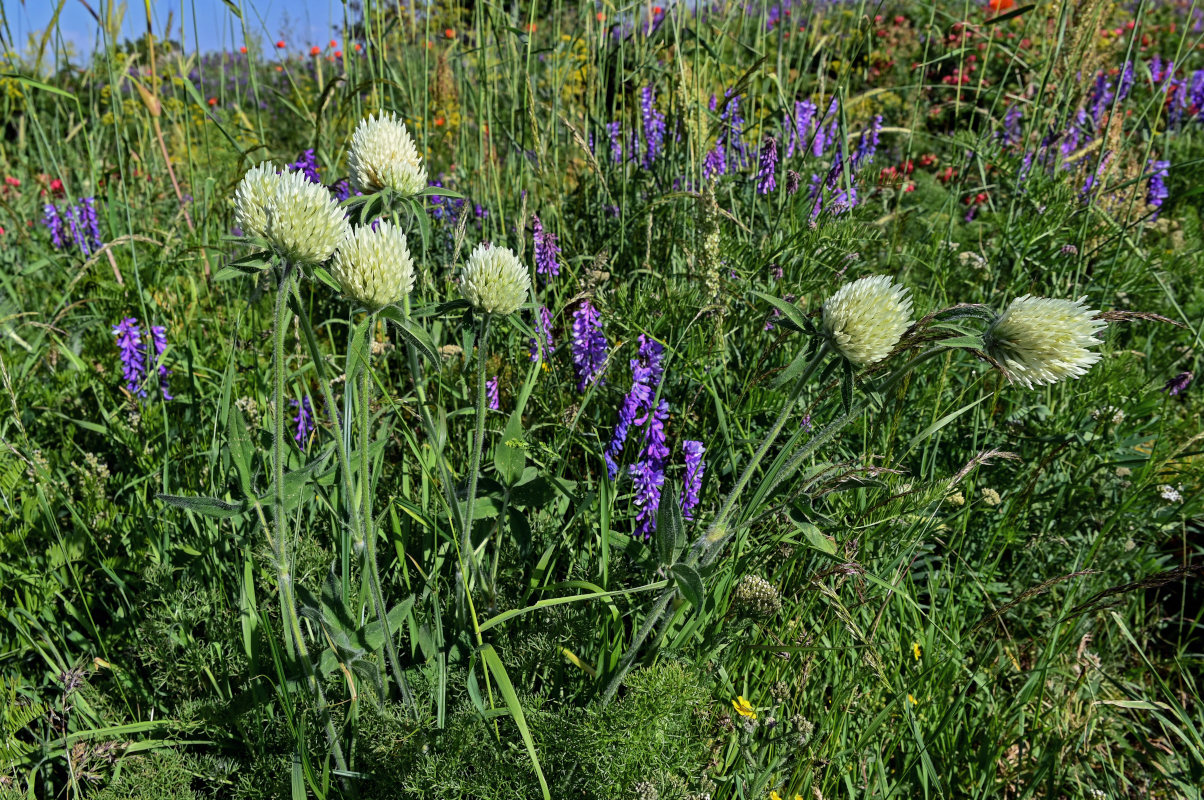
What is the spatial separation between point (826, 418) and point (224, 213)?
243 cm

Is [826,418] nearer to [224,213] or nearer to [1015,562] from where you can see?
[1015,562]

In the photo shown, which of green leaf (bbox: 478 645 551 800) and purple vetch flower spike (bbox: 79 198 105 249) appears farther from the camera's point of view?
purple vetch flower spike (bbox: 79 198 105 249)

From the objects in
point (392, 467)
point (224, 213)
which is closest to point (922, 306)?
point (392, 467)

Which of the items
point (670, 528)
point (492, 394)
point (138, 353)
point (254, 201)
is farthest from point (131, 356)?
point (670, 528)

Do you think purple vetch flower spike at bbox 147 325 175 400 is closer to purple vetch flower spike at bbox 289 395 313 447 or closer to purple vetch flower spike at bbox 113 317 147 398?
purple vetch flower spike at bbox 113 317 147 398

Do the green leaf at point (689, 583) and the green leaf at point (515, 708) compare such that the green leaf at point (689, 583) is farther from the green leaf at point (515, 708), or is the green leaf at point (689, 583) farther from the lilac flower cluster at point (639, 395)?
the lilac flower cluster at point (639, 395)

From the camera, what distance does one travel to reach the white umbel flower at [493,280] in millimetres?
1178

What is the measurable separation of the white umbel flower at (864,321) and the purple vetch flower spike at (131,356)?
1.69 m

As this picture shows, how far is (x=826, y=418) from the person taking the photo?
1.91m

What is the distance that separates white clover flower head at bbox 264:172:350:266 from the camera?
98 cm

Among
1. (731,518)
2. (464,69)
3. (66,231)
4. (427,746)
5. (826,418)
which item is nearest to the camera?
(427,746)

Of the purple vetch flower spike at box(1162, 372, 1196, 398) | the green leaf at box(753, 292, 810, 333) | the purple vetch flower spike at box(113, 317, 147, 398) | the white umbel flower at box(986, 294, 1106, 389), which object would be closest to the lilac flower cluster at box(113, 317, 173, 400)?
the purple vetch flower spike at box(113, 317, 147, 398)

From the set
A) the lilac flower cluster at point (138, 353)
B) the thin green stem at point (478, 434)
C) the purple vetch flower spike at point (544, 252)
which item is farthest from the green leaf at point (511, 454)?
the lilac flower cluster at point (138, 353)

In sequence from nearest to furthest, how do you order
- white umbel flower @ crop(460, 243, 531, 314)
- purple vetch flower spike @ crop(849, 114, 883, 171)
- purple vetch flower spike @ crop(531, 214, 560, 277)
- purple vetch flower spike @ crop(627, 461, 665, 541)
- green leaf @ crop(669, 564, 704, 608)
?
green leaf @ crop(669, 564, 704, 608)
white umbel flower @ crop(460, 243, 531, 314)
purple vetch flower spike @ crop(627, 461, 665, 541)
purple vetch flower spike @ crop(531, 214, 560, 277)
purple vetch flower spike @ crop(849, 114, 883, 171)
